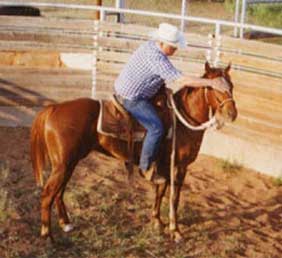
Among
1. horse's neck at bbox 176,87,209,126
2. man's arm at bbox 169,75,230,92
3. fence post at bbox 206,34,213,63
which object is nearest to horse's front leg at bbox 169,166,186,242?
horse's neck at bbox 176,87,209,126

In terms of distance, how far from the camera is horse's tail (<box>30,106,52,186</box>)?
24.2 feet

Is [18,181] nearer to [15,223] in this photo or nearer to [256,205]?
[15,223]

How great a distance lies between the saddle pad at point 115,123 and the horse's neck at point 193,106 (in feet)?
1.52

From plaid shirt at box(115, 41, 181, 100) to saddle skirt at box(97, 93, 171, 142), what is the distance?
0.48 ft

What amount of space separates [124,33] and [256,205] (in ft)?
11.6

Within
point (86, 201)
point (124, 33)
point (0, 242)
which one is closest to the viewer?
point (0, 242)

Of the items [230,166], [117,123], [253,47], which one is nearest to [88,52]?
[253,47]

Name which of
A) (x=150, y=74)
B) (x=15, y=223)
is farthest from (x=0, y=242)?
(x=150, y=74)

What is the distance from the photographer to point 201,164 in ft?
33.0

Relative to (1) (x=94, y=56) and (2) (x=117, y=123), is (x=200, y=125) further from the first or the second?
(1) (x=94, y=56)

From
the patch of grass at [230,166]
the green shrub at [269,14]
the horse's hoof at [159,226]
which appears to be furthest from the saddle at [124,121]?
the green shrub at [269,14]

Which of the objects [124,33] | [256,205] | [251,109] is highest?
[124,33]

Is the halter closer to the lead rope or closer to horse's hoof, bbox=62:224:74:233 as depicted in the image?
the lead rope

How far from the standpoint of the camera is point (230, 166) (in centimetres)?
1000
